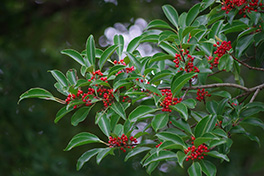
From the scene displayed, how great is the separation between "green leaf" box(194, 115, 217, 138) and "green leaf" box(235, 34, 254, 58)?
1.22ft

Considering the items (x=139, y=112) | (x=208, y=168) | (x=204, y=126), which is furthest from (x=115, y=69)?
(x=208, y=168)

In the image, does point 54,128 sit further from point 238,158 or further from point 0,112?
point 238,158

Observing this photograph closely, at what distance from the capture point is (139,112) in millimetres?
1418

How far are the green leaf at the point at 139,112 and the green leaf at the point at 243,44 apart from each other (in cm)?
52

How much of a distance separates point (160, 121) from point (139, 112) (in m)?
0.09

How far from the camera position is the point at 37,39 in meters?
4.97

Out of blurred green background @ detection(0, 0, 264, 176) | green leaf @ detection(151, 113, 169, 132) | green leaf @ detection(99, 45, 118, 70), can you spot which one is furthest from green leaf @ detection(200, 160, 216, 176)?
blurred green background @ detection(0, 0, 264, 176)

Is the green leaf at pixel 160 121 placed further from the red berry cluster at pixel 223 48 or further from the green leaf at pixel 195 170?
the red berry cluster at pixel 223 48

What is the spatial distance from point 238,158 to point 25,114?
2.21 m

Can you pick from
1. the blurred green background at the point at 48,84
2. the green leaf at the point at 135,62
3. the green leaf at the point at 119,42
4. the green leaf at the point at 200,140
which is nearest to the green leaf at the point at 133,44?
the green leaf at the point at 119,42

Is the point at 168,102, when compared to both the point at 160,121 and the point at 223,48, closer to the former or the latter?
the point at 160,121

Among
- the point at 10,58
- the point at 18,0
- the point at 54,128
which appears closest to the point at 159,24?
the point at 54,128

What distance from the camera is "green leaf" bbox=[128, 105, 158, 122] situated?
140 cm

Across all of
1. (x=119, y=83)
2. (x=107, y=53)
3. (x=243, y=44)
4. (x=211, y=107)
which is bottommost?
(x=211, y=107)
